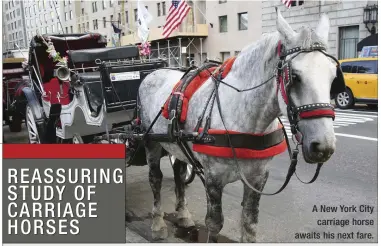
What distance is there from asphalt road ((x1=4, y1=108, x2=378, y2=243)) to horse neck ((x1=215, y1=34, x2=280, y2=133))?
178 centimetres

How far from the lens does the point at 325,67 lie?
7.86 ft

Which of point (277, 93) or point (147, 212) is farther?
point (147, 212)

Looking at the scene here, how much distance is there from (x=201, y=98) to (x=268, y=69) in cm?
78

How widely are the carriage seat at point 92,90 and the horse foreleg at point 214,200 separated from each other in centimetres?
225

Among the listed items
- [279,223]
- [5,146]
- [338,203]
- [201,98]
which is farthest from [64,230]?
[338,203]

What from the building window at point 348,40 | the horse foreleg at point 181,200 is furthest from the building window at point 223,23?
the horse foreleg at point 181,200

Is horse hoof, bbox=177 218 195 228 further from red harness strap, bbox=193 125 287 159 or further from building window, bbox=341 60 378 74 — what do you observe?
building window, bbox=341 60 378 74

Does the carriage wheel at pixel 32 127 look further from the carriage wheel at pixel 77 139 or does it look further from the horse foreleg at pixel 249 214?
the horse foreleg at pixel 249 214

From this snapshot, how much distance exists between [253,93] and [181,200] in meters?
2.24

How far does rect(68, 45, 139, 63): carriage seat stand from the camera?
5.07 metres

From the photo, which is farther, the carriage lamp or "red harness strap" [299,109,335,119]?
the carriage lamp

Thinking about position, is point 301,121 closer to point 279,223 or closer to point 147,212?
point 279,223

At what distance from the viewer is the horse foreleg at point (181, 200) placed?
462 centimetres

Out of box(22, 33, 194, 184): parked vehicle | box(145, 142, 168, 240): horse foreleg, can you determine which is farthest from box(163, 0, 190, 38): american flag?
box(145, 142, 168, 240): horse foreleg
